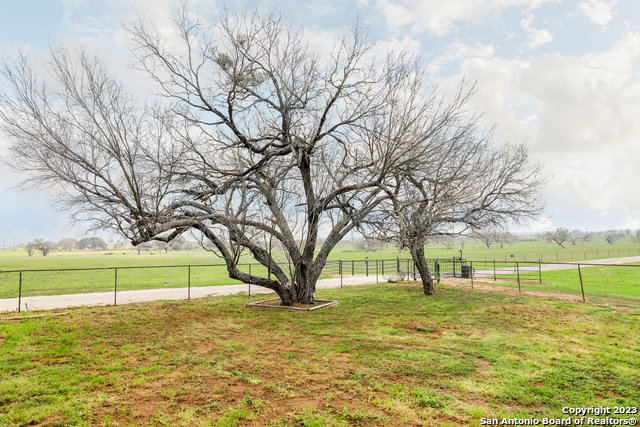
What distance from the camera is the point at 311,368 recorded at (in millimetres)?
5859

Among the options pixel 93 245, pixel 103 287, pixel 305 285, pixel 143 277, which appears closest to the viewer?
A: pixel 305 285

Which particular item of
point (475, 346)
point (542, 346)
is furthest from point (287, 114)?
point (542, 346)

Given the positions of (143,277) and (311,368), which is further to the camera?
(143,277)

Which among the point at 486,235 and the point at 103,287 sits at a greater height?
the point at 486,235

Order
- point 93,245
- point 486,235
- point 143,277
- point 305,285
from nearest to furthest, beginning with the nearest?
point 305,285
point 486,235
point 143,277
point 93,245

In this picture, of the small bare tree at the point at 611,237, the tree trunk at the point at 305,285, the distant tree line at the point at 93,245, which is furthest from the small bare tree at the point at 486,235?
the small bare tree at the point at 611,237

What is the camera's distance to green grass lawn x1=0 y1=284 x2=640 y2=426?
4.23 metres

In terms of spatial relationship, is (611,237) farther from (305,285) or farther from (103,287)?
(103,287)

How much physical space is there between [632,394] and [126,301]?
615 inches

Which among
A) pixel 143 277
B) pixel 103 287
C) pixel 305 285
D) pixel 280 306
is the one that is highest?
pixel 305 285

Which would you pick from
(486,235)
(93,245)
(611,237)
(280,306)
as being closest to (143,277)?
(280,306)

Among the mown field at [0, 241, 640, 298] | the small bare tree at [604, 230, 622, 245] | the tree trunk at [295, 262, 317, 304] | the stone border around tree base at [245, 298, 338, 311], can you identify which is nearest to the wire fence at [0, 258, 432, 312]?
the mown field at [0, 241, 640, 298]

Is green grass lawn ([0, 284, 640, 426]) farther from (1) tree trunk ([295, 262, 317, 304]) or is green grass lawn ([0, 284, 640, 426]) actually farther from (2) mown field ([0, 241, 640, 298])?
(2) mown field ([0, 241, 640, 298])

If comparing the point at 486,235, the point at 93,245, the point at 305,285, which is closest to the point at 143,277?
the point at 305,285
